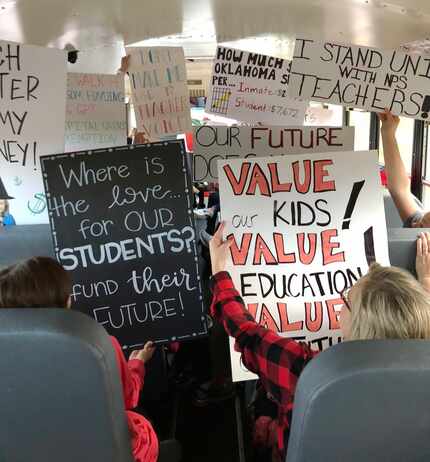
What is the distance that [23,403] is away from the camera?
1113mm

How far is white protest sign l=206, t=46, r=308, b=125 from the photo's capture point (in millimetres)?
3336

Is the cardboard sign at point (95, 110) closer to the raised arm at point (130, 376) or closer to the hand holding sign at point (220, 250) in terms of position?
the hand holding sign at point (220, 250)

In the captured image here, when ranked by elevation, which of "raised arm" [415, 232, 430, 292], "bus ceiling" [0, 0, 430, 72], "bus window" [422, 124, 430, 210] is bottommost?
"bus window" [422, 124, 430, 210]

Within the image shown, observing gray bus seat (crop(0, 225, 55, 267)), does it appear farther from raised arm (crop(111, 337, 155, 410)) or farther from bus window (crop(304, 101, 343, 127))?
bus window (crop(304, 101, 343, 127))

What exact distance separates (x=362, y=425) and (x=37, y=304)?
0.86 m

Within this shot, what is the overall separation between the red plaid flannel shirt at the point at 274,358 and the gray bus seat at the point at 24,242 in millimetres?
1209

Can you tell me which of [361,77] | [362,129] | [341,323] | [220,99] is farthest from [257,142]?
[362,129]

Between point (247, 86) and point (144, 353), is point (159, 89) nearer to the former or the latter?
point (247, 86)

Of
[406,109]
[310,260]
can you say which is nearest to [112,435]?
[310,260]

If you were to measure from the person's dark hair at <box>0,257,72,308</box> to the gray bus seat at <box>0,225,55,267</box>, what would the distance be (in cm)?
97

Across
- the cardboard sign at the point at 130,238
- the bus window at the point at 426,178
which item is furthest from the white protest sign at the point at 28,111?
the bus window at the point at 426,178

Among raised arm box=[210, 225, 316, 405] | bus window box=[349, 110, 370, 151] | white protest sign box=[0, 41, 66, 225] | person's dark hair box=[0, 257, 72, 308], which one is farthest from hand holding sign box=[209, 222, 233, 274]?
bus window box=[349, 110, 370, 151]

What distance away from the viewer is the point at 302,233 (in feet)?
6.28

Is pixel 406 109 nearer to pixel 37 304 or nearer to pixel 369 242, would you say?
pixel 369 242
